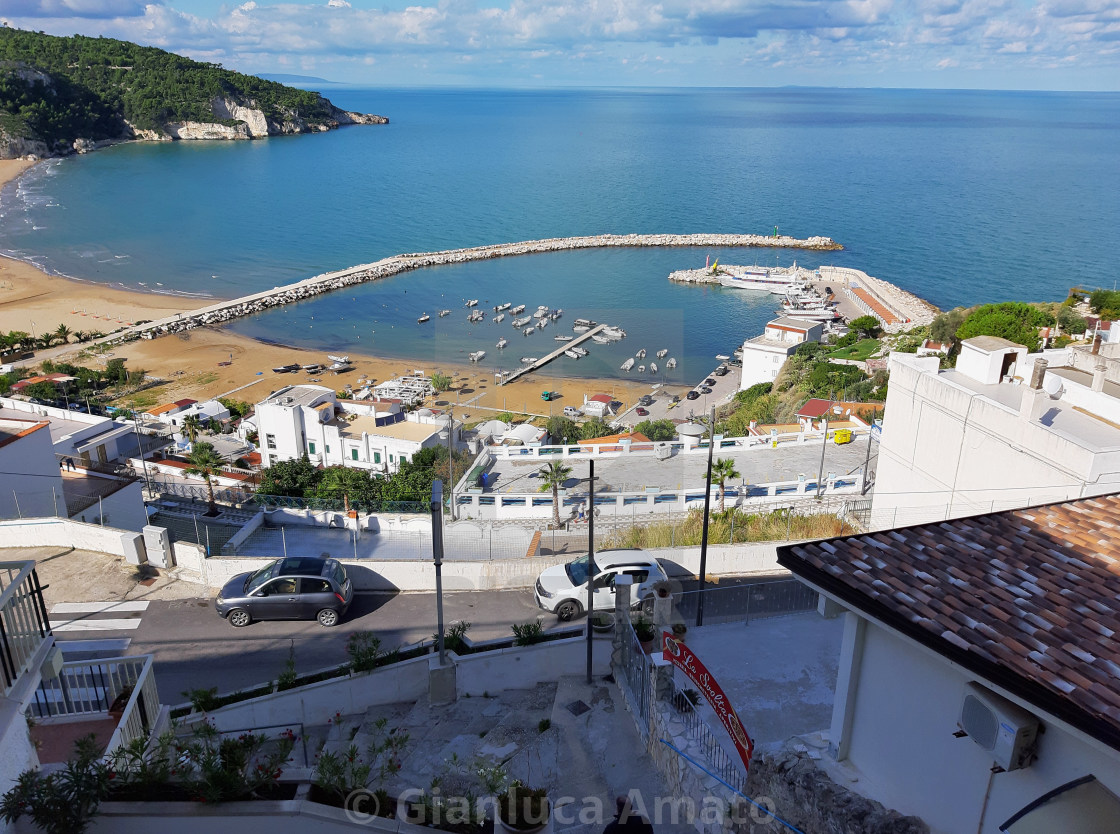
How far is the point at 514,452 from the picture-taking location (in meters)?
23.3

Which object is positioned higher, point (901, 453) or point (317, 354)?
point (901, 453)

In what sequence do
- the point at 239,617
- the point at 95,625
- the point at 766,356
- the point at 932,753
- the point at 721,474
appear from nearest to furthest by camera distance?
the point at 932,753 < the point at 95,625 < the point at 239,617 < the point at 721,474 < the point at 766,356

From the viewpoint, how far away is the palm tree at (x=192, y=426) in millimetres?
32328

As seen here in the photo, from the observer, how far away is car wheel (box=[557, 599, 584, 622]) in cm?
1172

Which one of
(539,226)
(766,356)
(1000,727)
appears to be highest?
(1000,727)

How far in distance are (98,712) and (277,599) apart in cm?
550

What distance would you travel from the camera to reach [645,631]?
8.54 m

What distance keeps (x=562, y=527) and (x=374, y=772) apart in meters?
10.1

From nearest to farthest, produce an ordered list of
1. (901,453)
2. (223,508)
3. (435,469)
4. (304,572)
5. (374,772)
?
(374,772) → (304,572) → (901,453) → (223,508) → (435,469)

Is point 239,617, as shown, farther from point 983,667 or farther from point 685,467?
point 685,467

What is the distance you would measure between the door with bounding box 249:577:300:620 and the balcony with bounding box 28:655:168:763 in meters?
4.56

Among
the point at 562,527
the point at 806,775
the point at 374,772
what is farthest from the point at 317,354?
the point at 806,775

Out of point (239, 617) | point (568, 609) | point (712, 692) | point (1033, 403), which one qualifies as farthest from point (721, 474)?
point (712, 692)

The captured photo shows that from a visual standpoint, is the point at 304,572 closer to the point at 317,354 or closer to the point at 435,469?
the point at 435,469
